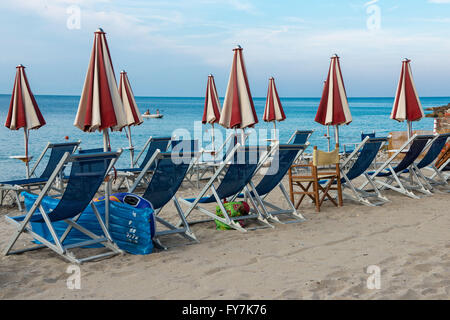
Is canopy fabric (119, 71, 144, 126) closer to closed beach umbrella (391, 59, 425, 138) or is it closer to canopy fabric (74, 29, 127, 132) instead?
canopy fabric (74, 29, 127, 132)

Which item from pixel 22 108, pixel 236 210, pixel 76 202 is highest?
pixel 22 108

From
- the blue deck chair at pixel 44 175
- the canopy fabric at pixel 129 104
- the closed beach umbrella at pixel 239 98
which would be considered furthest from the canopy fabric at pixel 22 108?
the closed beach umbrella at pixel 239 98

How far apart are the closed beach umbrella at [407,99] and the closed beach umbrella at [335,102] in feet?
3.15

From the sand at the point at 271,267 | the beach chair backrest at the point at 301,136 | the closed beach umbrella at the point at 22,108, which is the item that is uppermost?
the closed beach umbrella at the point at 22,108

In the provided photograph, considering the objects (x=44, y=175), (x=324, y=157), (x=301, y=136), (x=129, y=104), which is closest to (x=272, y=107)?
(x=301, y=136)

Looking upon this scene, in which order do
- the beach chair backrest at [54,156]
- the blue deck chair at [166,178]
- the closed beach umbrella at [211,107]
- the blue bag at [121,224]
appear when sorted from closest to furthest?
1. the blue bag at [121,224]
2. the blue deck chair at [166,178]
3. the beach chair backrest at [54,156]
4. the closed beach umbrella at [211,107]

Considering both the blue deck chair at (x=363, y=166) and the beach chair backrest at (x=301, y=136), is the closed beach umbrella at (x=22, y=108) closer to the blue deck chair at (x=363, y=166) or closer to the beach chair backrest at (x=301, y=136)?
the beach chair backrest at (x=301, y=136)

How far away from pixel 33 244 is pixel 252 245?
80.6 inches

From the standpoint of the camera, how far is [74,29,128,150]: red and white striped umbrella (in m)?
4.66

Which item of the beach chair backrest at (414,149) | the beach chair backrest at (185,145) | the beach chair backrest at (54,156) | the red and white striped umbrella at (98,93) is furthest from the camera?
the beach chair backrest at (185,145)

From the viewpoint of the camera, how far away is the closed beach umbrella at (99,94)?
4664 millimetres

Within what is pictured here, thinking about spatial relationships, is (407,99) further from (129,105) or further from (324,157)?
(129,105)

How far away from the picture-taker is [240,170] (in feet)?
16.1

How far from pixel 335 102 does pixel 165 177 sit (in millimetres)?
3775
